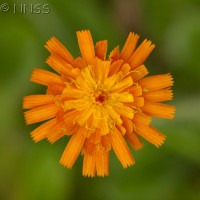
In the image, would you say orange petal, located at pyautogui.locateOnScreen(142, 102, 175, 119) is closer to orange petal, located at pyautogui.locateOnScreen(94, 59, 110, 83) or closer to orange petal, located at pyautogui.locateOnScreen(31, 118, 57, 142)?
orange petal, located at pyautogui.locateOnScreen(94, 59, 110, 83)

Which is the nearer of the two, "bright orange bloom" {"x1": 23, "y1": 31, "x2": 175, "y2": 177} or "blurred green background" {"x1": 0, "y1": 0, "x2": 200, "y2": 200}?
"bright orange bloom" {"x1": 23, "y1": 31, "x2": 175, "y2": 177}

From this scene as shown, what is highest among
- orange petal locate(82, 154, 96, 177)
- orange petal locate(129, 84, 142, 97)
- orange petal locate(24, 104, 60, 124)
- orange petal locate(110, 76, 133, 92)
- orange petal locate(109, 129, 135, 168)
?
orange petal locate(110, 76, 133, 92)

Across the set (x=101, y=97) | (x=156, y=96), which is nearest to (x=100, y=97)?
(x=101, y=97)

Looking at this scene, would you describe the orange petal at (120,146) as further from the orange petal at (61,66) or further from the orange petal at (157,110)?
the orange petal at (61,66)

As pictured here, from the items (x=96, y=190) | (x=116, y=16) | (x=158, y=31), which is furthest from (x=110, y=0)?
(x=96, y=190)

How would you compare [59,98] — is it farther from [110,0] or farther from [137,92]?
[110,0]

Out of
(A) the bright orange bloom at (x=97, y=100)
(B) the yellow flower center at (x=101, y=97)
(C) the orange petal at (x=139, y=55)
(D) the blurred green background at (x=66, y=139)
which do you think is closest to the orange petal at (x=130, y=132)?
(A) the bright orange bloom at (x=97, y=100)

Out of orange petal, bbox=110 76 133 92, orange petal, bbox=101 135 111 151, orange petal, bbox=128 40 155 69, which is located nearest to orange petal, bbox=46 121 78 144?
orange petal, bbox=101 135 111 151
